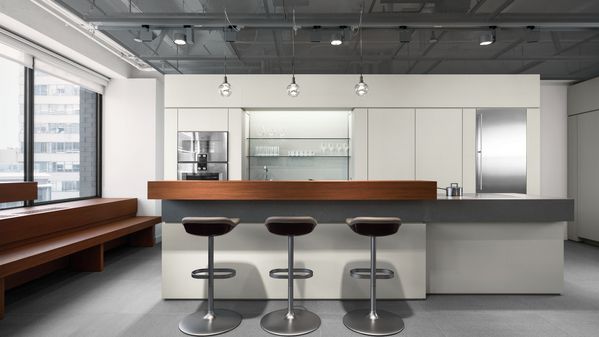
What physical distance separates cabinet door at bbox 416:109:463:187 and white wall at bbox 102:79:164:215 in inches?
186

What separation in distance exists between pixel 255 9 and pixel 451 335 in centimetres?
406

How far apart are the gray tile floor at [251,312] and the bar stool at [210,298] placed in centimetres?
10

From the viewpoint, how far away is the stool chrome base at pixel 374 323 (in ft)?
8.66

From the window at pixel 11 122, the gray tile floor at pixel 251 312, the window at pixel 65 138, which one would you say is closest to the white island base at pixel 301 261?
the gray tile floor at pixel 251 312

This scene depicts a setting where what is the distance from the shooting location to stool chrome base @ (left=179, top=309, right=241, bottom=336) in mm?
2646

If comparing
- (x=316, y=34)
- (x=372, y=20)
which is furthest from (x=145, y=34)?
(x=372, y=20)

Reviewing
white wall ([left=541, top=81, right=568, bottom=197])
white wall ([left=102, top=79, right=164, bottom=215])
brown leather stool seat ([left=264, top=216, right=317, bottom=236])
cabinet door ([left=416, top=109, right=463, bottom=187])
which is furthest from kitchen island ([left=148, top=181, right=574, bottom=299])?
white wall ([left=541, top=81, right=568, bottom=197])

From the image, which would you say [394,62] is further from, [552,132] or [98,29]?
[98,29]

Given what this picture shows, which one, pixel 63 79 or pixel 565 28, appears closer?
pixel 565 28

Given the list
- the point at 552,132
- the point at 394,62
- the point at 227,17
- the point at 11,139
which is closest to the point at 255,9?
the point at 227,17

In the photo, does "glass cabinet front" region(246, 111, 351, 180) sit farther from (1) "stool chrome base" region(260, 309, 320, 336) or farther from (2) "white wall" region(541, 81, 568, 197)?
(2) "white wall" region(541, 81, 568, 197)

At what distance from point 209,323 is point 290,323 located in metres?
0.70

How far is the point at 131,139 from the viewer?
6016 mm

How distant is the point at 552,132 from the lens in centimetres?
639
